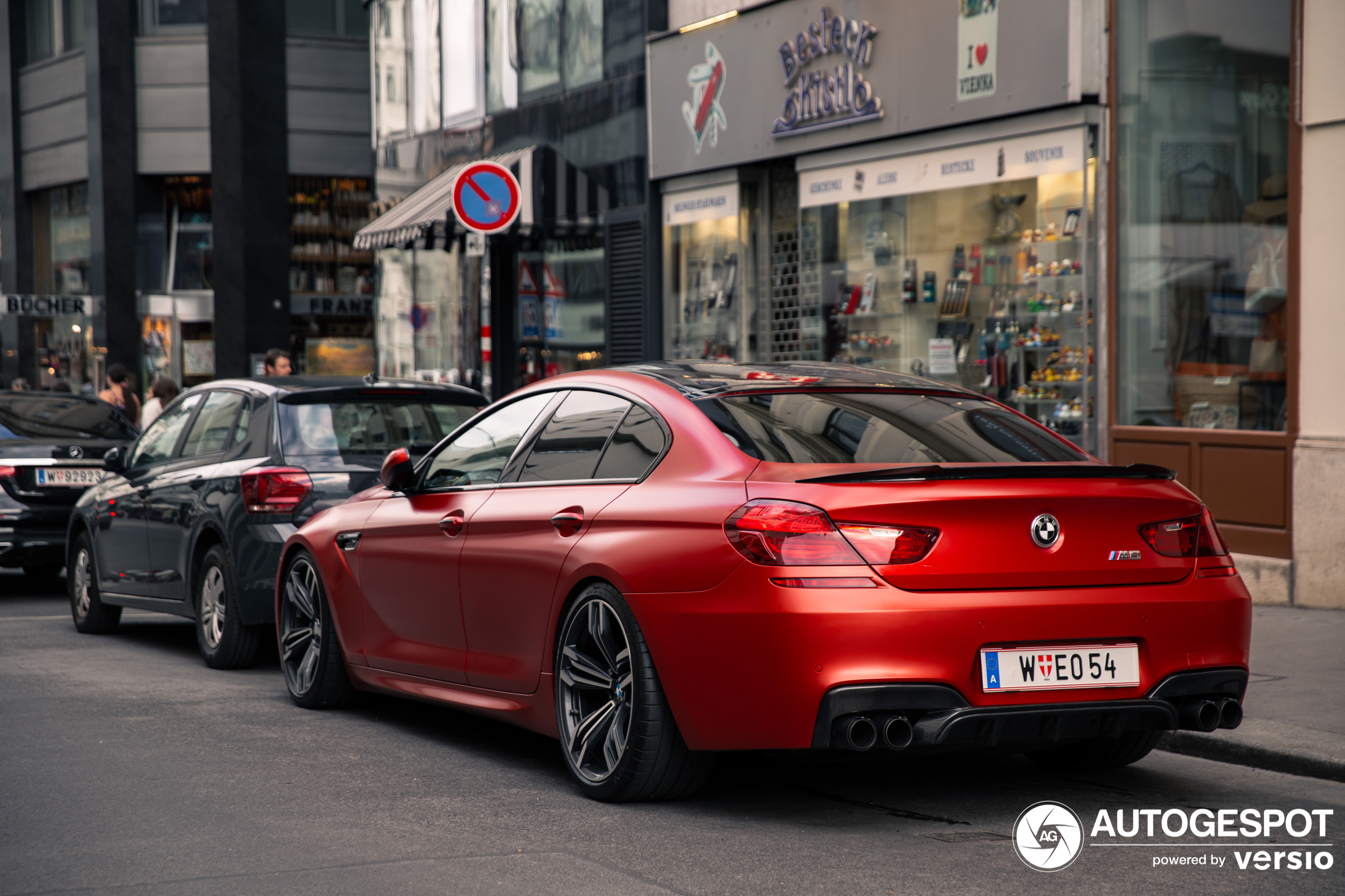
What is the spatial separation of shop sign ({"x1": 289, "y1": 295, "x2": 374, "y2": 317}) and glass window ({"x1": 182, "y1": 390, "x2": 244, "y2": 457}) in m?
27.1

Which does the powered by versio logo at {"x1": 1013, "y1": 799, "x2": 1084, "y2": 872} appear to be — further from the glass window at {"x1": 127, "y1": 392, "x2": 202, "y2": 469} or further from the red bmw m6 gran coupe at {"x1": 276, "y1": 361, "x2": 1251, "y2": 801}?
the glass window at {"x1": 127, "y1": 392, "x2": 202, "y2": 469}

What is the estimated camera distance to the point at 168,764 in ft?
19.7

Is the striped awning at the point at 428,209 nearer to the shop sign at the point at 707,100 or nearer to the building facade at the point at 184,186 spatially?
the shop sign at the point at 707,100

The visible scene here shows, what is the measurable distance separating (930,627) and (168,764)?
311 cm

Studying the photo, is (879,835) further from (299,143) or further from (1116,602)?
(299,143)

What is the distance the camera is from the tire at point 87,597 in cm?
1030

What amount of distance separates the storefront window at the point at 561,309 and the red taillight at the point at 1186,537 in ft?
42.5

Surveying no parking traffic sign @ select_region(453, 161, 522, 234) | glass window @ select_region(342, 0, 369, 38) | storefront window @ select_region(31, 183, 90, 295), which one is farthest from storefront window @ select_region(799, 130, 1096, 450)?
storefront window @ select_region(31, 183, 90, 295)

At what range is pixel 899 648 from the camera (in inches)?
182

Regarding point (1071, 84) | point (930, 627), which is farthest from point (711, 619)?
point (1071, 84)

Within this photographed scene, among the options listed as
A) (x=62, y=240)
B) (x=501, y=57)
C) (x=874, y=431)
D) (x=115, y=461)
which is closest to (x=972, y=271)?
(x=115, y=461)

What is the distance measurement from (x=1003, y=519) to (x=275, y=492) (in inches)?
188

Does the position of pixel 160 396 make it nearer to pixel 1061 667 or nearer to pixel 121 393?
pixel 121 393

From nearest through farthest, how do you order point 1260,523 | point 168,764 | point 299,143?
1. point 168,764
2. point 1260,523
3. point 299,143
